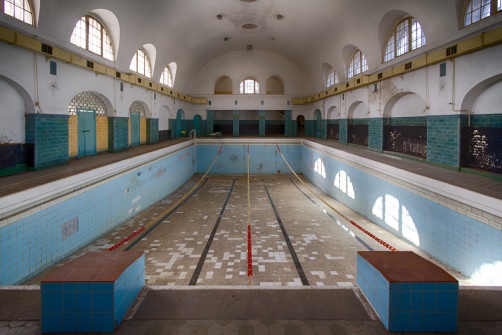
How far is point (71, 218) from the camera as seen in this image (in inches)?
232

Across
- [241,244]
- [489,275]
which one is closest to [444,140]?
[489,275]

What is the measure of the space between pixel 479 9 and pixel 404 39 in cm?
313

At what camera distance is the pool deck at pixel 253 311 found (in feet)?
7.49

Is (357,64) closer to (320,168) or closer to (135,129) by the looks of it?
(320,168)

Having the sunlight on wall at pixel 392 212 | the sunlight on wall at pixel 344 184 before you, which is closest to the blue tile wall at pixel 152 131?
the sunlight on wall at pixel 344 184

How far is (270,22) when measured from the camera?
1518 centimetres

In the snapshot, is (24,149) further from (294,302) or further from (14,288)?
(294,302)

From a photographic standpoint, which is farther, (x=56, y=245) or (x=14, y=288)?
(x=56, y=245)

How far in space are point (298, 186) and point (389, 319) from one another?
11572 millimetres

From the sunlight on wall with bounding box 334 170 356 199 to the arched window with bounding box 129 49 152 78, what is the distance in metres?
8.81

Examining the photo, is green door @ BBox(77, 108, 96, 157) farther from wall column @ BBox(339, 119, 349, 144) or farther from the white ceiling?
wall column @ BBox(339, 119, 349, 144)

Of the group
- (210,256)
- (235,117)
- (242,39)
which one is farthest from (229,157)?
(210,256)

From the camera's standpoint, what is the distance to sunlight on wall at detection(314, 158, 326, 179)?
513 inches

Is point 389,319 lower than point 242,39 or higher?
lower
